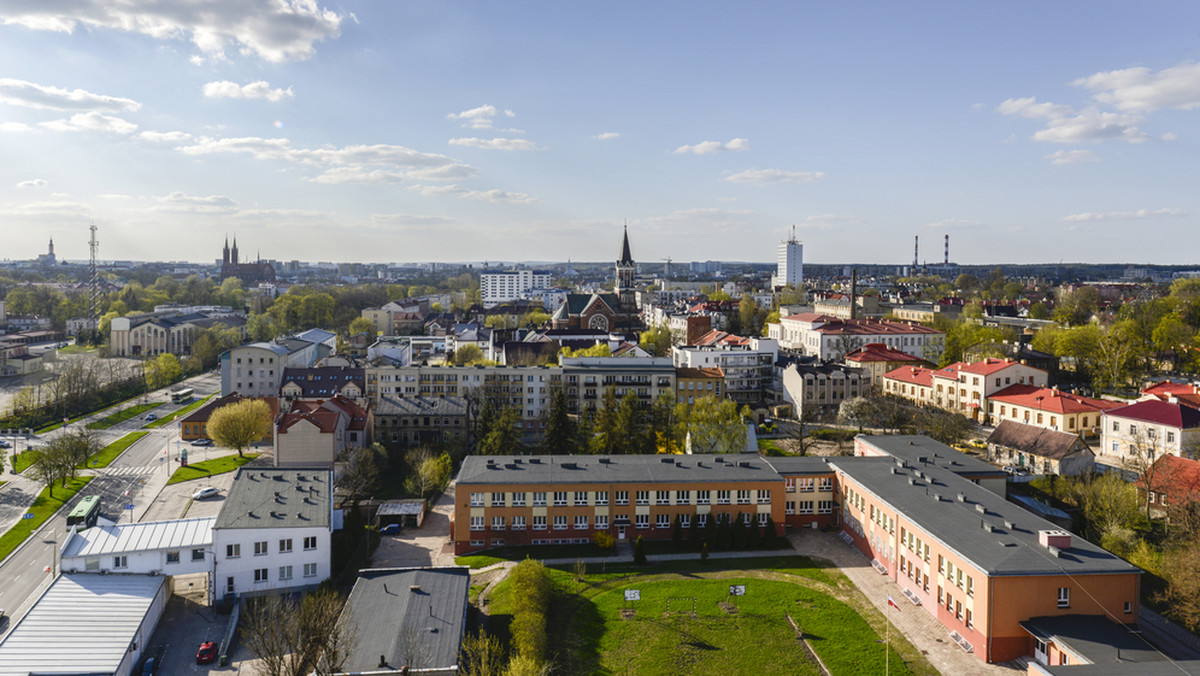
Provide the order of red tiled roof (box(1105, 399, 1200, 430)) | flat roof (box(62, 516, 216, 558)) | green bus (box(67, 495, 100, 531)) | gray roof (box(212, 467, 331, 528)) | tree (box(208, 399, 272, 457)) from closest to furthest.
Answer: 1. flat roof (box(62, 516, 216, 558))
2. gray roof (box(212, 467, 331, 528))
3. green bus (box(67, 495, 100, 531))
4. red tiled roof (box(1105, 399, 1200, 430))
5. tree (box(208, 399, 272, 457))

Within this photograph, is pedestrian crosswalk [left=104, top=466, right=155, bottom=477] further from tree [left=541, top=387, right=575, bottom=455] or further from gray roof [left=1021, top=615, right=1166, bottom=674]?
gray roof [left=1021, top=615, right=1166, bottom=674]

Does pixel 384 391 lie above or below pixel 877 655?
above

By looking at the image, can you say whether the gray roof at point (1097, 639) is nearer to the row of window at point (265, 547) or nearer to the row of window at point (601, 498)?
the row of window at point (601, 498)

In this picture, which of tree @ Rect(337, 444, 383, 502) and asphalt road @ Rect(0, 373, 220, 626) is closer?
asphalt road @ Rect(0, 373, 220, 626)

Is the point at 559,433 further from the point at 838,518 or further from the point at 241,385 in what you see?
the point at 241,385

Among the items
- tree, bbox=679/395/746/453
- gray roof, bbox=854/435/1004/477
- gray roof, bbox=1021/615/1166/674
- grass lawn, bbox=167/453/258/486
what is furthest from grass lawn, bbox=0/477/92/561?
gray roof, bbox=854/435/1004/477

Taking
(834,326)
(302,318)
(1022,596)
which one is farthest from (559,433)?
(302,318)

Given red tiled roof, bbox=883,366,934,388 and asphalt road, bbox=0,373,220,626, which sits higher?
red tiled roof, bbox=883,366,934,388

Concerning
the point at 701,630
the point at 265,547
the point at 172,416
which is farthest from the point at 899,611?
the point at 172,416

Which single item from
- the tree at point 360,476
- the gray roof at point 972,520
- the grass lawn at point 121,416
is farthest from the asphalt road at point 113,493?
the gray roof at point 972,520
